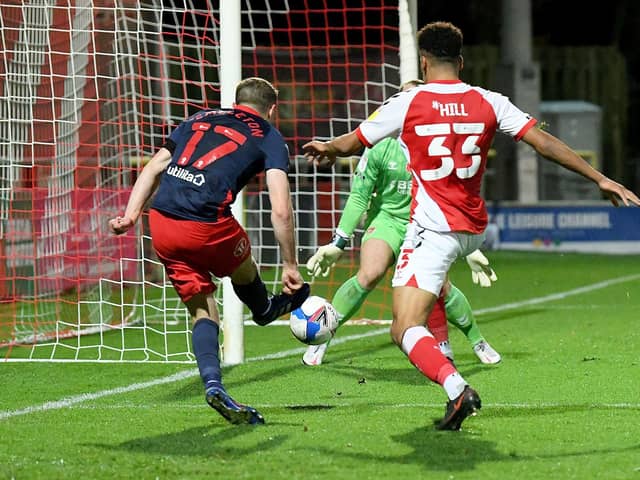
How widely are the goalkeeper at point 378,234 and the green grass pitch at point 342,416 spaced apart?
0.34 meters

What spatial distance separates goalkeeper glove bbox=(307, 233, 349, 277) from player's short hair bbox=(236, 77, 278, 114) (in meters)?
2.18

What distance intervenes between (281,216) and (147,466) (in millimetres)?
1487

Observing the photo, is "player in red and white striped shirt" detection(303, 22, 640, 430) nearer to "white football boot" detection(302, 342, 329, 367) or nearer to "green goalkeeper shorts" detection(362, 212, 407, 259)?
"green goalkeeper shorts" detection(362, 212, 407, 259)

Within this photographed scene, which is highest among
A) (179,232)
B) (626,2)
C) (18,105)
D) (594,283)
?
(626,2)

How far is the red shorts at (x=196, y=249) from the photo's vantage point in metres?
6.32

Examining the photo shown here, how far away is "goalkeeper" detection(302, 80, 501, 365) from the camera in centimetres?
847

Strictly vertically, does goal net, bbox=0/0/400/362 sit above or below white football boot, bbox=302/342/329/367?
above

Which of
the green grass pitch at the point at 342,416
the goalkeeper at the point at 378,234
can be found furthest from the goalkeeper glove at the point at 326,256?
the green grass pitch at the point at 342,416

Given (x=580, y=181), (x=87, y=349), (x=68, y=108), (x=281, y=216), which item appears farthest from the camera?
(x=580, y=181)

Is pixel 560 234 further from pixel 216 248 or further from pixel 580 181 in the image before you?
pixel 216 248

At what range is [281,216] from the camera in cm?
621

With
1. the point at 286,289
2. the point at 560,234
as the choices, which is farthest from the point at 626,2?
the point at 286,289

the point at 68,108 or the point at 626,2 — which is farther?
the point at 626,2

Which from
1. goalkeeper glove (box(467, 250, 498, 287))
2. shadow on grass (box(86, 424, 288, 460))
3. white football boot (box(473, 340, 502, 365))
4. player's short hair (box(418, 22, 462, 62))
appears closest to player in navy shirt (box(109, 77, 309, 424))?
shadow on grass (box(86, 424, 288, 460))
